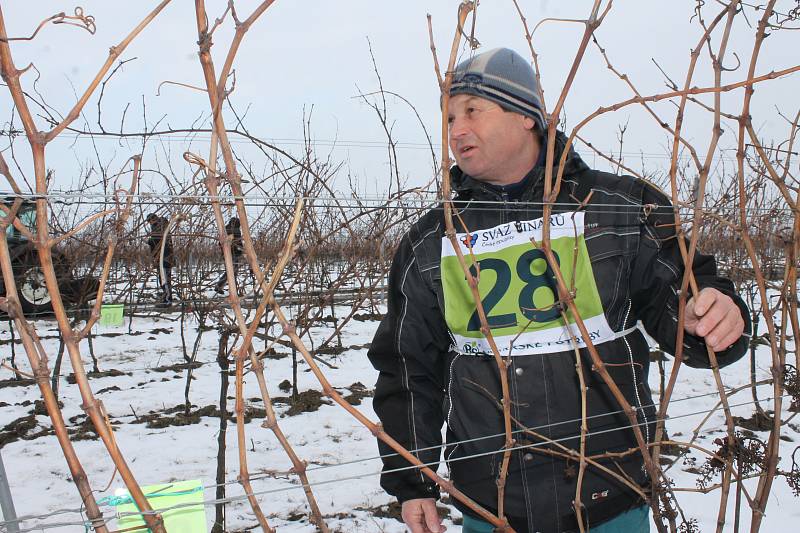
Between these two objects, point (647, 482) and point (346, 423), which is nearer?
point (647, 482)

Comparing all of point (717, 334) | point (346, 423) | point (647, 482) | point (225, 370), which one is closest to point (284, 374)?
point (346, 423)

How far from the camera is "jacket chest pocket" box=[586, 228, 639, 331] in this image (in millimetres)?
1367

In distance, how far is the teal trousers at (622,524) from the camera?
139 centimetres

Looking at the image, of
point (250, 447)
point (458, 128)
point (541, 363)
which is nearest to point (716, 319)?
point (541, 363)

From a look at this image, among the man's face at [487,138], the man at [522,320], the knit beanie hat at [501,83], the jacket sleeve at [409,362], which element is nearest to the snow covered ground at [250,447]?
the jacket sleeve at [409,362]

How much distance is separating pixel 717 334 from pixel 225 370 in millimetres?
2298

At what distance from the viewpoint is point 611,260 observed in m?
1.37

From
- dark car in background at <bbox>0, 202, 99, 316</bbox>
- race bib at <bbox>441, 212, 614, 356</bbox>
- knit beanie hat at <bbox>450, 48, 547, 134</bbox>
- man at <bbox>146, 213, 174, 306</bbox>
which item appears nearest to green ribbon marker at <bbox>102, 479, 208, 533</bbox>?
man at <bbox>146, 213, 174, 306</bbox>

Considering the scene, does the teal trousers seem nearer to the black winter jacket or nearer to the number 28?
the black winter jacket

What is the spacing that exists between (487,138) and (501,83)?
5.7 inches

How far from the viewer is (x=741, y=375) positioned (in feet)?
20.0

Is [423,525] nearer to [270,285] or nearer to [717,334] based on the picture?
[717,334]

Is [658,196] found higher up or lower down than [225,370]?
higher up

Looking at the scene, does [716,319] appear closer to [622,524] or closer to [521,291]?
[521,291]
